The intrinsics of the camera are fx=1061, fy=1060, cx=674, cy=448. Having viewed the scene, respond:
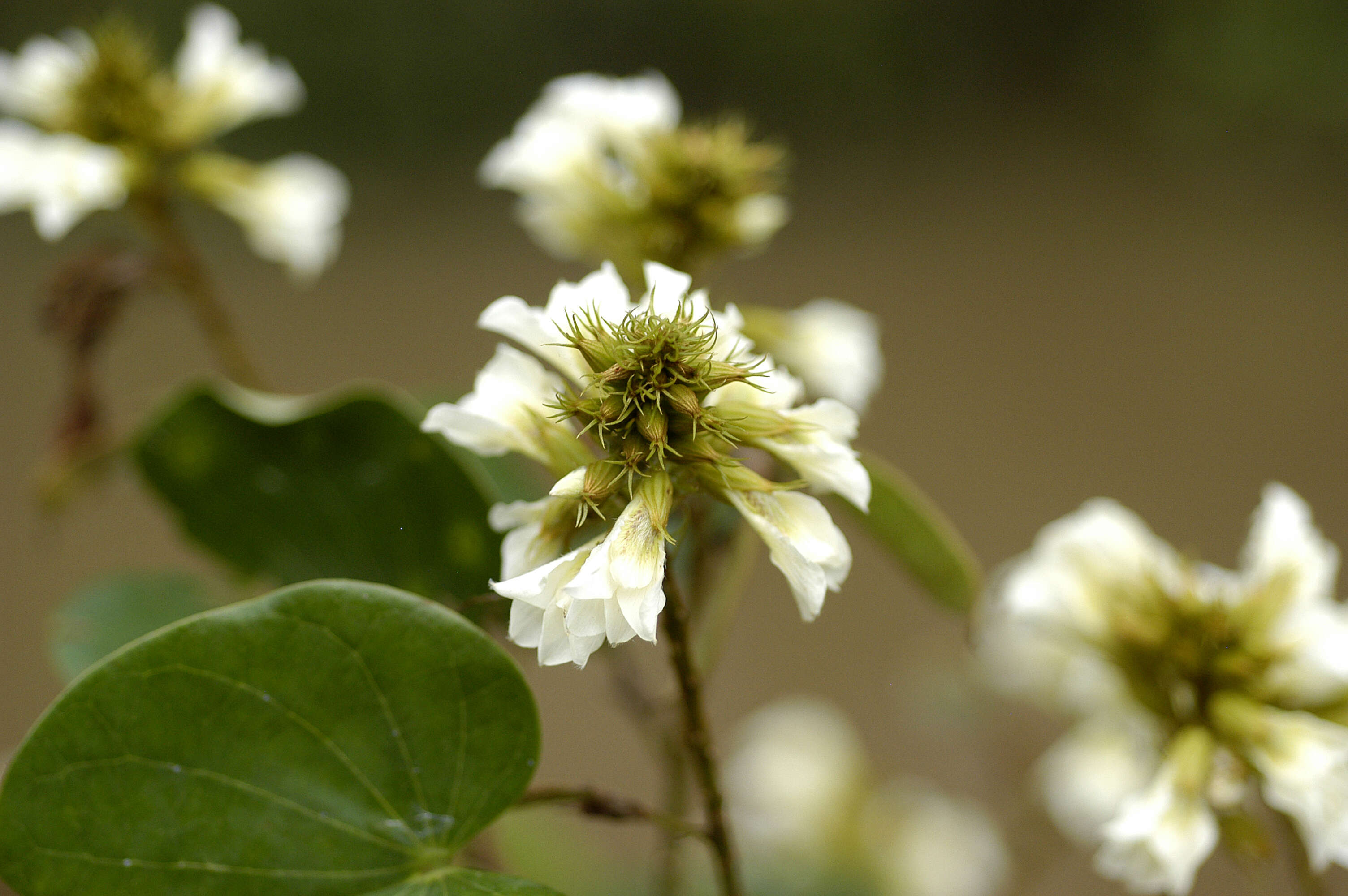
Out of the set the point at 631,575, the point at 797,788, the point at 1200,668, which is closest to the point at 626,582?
the point at 631,575

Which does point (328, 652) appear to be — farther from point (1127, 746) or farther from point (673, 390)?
point (1127, 746)

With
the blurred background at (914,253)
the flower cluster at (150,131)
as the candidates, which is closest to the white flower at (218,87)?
the flower cluster at (150,131)

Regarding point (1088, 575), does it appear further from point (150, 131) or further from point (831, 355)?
point (150, 131)

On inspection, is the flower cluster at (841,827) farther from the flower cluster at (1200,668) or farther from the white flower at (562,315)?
the white flower at (562,315)

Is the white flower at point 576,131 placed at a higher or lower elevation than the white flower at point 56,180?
higher

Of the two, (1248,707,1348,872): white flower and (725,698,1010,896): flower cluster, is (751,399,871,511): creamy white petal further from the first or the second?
(725,698,1010,896): flower cluster

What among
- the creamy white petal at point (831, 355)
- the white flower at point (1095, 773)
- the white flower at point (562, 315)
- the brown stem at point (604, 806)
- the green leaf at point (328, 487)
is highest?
the creamy white petal at point (831, 355)

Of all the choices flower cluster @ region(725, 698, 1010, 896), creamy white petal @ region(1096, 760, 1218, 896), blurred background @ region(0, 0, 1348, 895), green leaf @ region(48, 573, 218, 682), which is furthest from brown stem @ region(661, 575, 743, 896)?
blurred background @ region(0, 0, 1348, 895)
